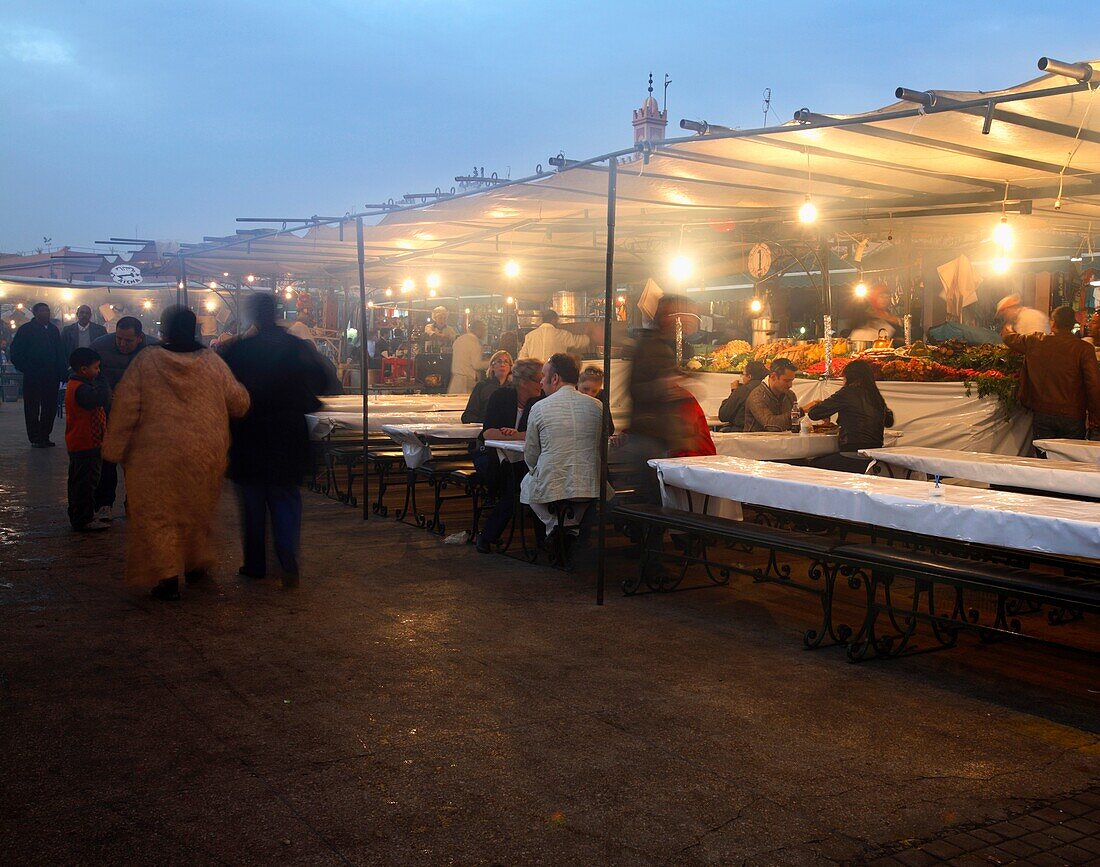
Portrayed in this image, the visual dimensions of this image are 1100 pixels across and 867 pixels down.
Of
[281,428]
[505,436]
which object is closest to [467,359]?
[505,436]

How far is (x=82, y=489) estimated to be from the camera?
830 cm

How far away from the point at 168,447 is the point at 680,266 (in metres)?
8.32

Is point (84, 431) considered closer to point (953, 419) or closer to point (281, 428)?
point (281, 428)

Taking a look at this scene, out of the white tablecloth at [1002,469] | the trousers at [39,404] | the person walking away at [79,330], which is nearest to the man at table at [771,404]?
the white tablecloth at [1002,469]

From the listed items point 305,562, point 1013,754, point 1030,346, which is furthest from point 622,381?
point 1013,754

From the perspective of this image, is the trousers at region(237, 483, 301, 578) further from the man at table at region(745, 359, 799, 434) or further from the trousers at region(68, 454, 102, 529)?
the man at table at region(745, 359, 799, 434)

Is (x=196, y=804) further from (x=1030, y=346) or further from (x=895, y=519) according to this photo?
(x=1030, y=346)

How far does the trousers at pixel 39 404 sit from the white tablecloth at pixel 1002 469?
11907mm

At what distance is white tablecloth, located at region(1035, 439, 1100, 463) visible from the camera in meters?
7.52

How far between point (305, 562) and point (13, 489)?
510 centimetres

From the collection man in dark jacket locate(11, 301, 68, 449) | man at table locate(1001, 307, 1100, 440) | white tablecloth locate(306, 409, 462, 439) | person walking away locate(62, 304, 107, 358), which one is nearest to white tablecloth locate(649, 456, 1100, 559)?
man at table locate(1001, 307, 1100, 440)

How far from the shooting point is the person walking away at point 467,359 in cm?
1484

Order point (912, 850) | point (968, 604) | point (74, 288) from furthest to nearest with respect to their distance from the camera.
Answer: point (74, 288)
point (968, 604)
point (912, 850)

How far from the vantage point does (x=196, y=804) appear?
3398 mm
